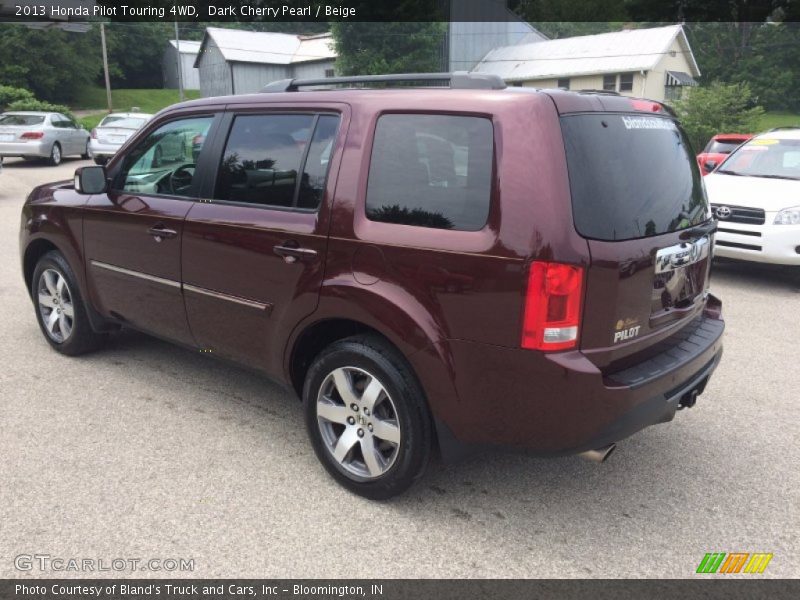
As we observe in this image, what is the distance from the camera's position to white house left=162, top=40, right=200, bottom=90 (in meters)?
72.7

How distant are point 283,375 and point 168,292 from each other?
101cm

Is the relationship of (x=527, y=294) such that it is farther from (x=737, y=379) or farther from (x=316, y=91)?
(x=737, y=379)

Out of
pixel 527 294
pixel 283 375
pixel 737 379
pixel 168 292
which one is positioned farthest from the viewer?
pixel 737 379

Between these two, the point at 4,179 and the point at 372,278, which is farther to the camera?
the point at 4,179

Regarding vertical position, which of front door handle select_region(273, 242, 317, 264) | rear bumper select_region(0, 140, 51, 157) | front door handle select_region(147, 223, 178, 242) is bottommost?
rear bumper select_region(0, 140, 51, 157)

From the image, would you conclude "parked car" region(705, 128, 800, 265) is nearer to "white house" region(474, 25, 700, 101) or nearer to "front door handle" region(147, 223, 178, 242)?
"front door handle" region(147, 223, 178, 242)

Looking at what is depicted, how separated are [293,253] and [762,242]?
19.5 ft

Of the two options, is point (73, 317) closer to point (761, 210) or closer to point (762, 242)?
point (762, 242)

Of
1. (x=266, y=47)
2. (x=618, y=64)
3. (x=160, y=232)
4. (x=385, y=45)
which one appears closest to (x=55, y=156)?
(x=160, y=232)

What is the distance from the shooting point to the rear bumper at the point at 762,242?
7215mm

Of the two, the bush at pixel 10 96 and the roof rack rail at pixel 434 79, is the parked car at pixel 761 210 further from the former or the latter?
the bush at pixel 10 96

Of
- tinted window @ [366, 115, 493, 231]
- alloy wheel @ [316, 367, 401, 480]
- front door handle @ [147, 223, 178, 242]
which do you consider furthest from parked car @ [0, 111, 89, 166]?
tinted window @ [366, 115, 493, 231]

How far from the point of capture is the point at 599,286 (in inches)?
104

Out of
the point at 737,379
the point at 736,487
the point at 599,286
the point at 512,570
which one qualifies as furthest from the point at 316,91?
the point at 737,379
